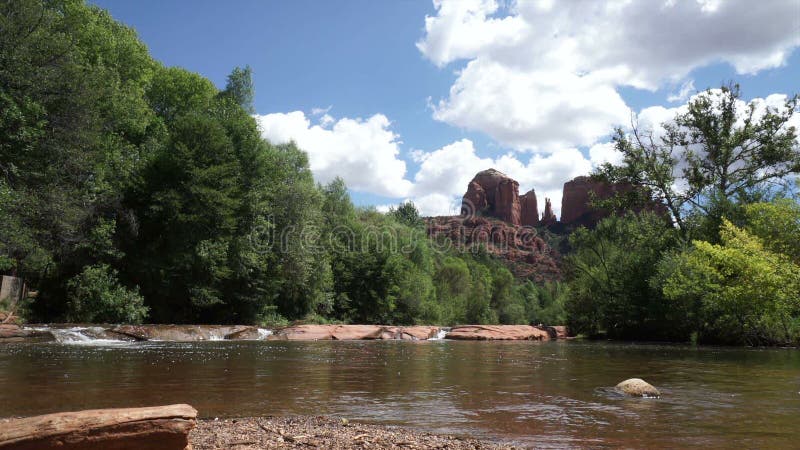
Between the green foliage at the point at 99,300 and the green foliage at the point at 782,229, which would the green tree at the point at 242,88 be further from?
the green foliage at the point at 782,229

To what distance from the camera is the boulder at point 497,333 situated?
33438 millimetres

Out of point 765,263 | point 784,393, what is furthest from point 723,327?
point 784,393

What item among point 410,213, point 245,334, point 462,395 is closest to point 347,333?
point 245,334

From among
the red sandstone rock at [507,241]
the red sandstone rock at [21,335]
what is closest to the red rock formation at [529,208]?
the red sandstone rock at [507,241]

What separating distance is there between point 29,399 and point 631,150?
33.8m

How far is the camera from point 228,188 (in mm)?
31953

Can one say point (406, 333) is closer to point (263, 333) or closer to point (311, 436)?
point (263, 333)

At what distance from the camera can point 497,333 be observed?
34156 millimetres

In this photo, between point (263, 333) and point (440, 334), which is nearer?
point (263, 333)

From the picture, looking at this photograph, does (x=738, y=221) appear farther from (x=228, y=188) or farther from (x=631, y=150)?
(x=228, y=188)

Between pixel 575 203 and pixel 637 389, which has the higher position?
pixel 575 203

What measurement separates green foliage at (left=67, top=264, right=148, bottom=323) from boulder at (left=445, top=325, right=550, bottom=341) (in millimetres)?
19187

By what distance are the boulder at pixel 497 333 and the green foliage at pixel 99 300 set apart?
63.0 ft

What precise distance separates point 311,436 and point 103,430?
2.21m
